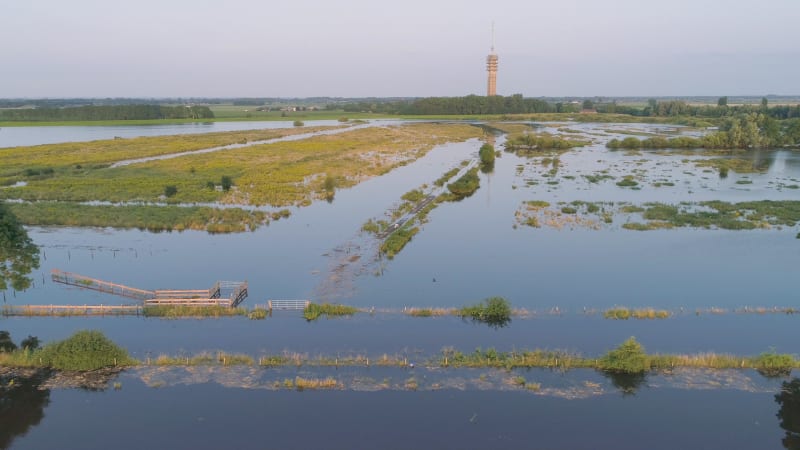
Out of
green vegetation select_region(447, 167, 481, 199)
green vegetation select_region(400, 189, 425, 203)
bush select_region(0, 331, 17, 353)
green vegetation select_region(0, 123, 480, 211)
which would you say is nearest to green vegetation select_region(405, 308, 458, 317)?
bush select_region(0, 331, 17, 353)

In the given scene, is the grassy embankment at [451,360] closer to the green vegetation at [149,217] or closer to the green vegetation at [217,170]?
the green vegetation at [149,217]

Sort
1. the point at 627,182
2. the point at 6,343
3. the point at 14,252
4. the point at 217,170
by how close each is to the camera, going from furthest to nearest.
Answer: the point at 217,170
the point at 627,182
the point at 14,252
the point at 6,343

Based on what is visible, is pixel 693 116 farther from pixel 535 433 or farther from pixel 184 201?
pixel 535 433

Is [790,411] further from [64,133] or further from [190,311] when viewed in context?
[64,133]

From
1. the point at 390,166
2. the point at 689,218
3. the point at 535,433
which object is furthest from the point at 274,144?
the point at 535,433

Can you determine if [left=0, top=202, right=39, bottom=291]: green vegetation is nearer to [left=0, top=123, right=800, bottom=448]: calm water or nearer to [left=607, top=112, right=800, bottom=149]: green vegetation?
[left=0, top=123, right=800, bottom=448]: calm water

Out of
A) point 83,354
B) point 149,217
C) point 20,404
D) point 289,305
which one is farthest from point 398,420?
point 149,217
